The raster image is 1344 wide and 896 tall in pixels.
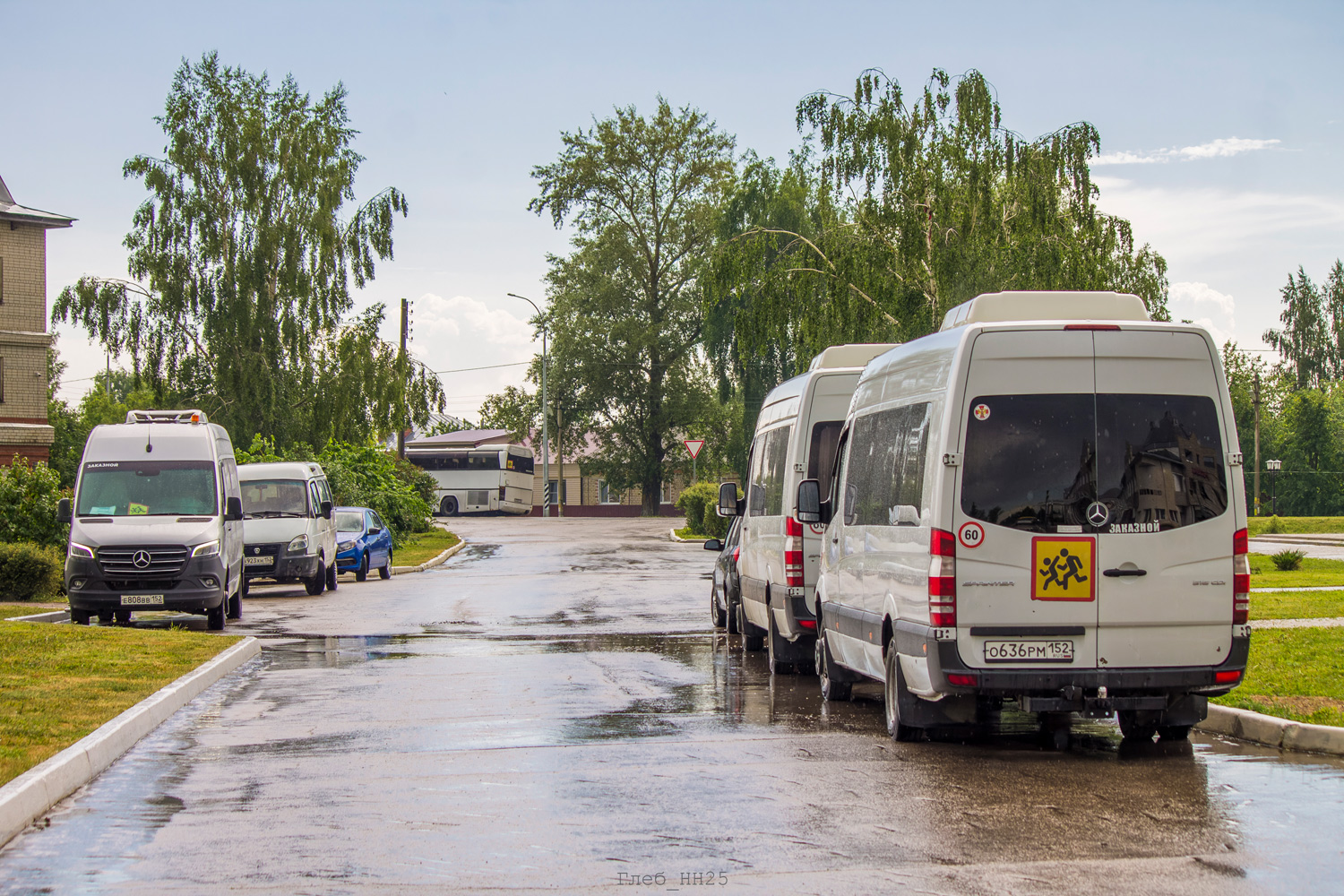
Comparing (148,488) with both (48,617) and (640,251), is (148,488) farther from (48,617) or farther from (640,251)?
(640,251)

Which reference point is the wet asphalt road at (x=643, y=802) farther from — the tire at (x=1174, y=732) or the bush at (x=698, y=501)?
the bush at (x=698, y=501)

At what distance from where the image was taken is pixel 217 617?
18.6 m

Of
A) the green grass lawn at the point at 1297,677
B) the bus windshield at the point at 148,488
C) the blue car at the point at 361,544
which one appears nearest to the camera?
the green grass lawn at the point at 1297,677

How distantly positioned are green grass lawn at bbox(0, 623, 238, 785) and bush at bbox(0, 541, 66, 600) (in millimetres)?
5358

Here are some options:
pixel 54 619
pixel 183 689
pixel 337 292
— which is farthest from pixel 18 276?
pixel 183 689

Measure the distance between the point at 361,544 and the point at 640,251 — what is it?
4356 cm

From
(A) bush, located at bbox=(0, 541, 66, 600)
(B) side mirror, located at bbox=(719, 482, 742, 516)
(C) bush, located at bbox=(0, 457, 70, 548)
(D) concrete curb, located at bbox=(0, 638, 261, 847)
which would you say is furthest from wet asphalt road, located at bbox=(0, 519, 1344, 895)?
(C) bush, located at bbox=(0, 457, 70, 548)

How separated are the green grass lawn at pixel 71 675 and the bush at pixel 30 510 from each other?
7.88 meters

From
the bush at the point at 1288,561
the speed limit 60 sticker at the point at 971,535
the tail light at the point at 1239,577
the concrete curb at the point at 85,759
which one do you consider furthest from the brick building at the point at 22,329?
the tail light at the point at 1239,577

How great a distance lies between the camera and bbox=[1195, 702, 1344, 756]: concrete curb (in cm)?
870

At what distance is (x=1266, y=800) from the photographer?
718 cm

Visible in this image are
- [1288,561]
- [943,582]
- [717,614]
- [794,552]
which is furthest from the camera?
[1288,561]

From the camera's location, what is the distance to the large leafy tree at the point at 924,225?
2883 centimetres

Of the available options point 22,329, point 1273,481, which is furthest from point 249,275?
point 1273,481
